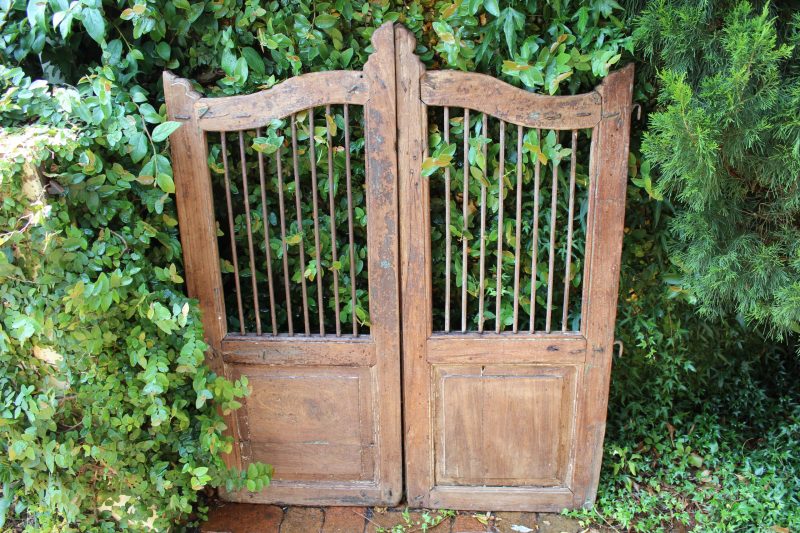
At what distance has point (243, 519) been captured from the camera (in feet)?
9.30

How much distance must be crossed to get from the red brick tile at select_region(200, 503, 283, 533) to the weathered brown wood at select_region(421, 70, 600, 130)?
6.22ft

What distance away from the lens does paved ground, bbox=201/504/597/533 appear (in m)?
2.77

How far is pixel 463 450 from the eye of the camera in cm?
277

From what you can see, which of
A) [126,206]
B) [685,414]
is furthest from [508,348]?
[126,206]

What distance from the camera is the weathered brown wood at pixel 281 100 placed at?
235cm

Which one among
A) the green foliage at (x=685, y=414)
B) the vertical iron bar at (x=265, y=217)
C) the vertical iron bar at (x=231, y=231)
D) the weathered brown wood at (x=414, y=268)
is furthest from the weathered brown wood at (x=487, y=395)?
the vertical iron bar at (x=231, y=231)

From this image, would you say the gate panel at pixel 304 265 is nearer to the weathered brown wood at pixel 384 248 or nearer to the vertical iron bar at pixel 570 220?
the weathered brown wood at pixel 384 248

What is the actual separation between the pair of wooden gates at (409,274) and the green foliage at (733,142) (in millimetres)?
230

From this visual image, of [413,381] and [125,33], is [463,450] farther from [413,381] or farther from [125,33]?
[125,33]

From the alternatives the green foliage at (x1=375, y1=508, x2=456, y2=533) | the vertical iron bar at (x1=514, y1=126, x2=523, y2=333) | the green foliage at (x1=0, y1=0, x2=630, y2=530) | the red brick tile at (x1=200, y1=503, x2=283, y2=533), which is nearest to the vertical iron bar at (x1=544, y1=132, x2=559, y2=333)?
the vertical iron bar at (x1=514, y1=126, x2=523, y2=333)

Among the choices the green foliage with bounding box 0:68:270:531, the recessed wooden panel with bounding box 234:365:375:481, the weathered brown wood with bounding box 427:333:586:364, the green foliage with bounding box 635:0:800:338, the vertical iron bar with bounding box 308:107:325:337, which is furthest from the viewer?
the recessed wooden panel with bounding box 234:365:375:481

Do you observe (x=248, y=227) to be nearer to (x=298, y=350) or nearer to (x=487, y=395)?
(x=298, y=350)

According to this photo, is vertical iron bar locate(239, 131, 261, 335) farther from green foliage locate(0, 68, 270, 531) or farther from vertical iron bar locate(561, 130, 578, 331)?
vertical iron bar locate(561, 130, 578, 331)

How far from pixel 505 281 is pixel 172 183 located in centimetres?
135
